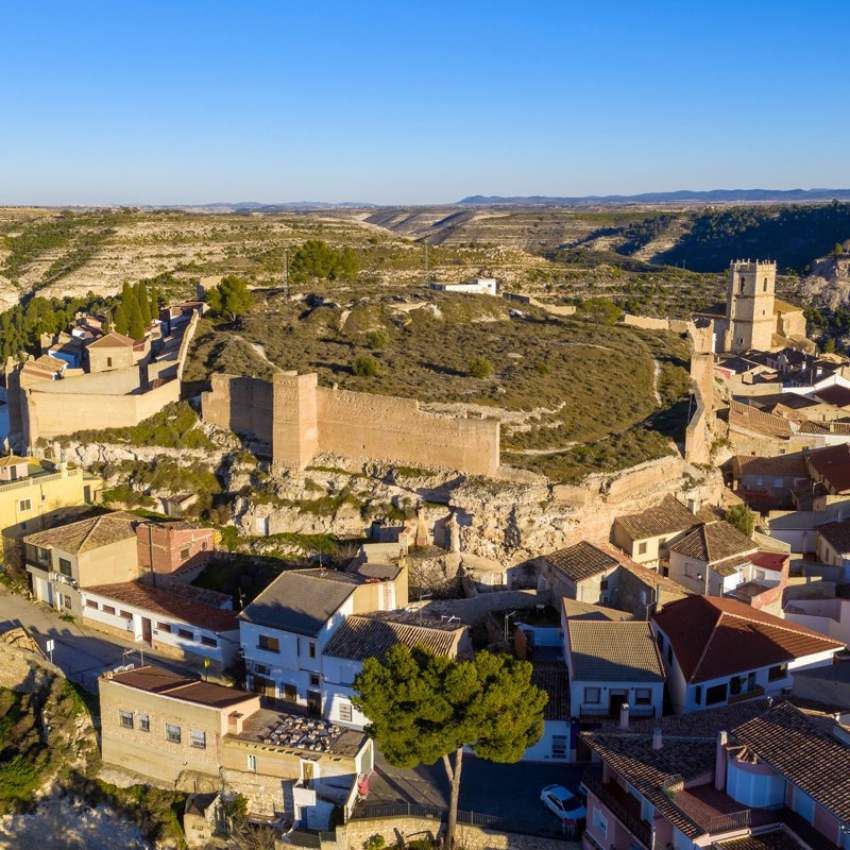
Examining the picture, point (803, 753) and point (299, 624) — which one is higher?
point (803, 753)

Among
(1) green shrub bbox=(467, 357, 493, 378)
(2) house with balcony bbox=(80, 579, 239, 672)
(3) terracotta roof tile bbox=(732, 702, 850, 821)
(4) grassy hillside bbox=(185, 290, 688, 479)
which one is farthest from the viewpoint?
(1) green shrub bbox=(467, 357, 493, 378)

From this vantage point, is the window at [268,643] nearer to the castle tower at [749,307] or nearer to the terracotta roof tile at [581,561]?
the terracotta roof tile at [581,561]

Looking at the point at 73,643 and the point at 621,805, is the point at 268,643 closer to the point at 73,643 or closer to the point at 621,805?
the point at 73,643

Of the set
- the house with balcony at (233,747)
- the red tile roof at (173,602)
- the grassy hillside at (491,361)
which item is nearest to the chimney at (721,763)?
the house with balcony at (233,747)

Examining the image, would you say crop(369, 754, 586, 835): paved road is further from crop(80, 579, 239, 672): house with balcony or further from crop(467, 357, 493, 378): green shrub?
crop(467, 357, 493, 378): green shrub

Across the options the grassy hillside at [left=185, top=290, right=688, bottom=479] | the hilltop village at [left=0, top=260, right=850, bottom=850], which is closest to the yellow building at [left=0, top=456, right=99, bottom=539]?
the hilltop village at [left=0, top=260, right=850, bottom=850]

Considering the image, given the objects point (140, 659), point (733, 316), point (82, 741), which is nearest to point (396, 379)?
point (140, 659)

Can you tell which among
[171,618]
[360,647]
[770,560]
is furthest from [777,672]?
[171,618]
